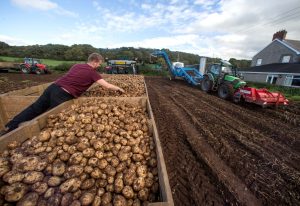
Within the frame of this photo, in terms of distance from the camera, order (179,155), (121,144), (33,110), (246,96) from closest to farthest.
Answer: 1. (121,144)
2. (33,110)
3. (179,155)
4. (246,96)

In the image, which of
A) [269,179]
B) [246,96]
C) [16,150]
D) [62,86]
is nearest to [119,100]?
[62,86]

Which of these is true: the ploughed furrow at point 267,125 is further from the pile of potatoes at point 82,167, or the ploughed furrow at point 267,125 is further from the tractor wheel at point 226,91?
the pile of potatoes at point 82,167

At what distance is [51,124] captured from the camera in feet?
7.65

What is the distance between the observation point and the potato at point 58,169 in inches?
57.6

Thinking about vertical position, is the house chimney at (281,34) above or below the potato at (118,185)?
above

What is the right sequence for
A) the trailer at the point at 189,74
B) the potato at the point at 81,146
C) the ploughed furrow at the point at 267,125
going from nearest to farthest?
1. the potato at the point at 81,146
2. the ploughed furrow at the point at 267,125
3. the trailer at the point at 189,74

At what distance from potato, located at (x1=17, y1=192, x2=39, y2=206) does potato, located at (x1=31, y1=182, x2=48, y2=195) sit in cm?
3

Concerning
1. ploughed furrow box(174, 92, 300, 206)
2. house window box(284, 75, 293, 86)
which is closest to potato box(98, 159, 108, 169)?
ploughed furrow box(174, 92, 300, 206)

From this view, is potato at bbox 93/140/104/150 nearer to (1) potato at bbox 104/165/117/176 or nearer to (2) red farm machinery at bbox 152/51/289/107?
(1) potato at bbox 104/165/117/176

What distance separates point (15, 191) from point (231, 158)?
3.65 metres

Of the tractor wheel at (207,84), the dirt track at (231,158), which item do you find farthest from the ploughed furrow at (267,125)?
the tractor wheel at (207,84)

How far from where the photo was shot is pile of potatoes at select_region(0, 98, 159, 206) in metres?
1.31

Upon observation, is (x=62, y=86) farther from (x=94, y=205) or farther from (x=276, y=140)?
(x=276, y=140)

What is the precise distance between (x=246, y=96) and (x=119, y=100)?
257 inches
